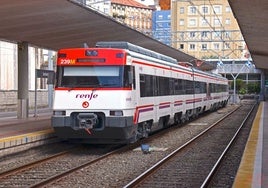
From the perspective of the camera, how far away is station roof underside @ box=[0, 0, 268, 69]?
17.8 m

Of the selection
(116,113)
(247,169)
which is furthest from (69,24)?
(247,169)

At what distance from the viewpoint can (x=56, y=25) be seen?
21.7 m

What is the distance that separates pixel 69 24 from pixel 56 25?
538 millimetres

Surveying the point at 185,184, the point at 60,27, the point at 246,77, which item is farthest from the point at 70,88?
the point at 246,77

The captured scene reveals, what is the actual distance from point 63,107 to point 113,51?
2.12 m

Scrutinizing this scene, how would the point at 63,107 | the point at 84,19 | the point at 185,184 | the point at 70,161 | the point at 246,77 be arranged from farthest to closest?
the point at 246,77 → the point at 84,19 → the point at 63,107 → the point at 70,161 → the point at 185,184

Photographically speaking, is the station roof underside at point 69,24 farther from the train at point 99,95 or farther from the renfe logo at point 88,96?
the renfe logo at point 88,96

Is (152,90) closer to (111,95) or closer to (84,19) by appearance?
(111,95)

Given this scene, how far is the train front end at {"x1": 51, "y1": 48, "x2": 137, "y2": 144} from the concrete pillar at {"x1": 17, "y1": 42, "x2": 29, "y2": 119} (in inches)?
380

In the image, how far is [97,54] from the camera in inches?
608

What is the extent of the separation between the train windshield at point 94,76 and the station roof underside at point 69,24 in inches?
121

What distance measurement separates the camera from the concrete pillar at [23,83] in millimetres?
24906

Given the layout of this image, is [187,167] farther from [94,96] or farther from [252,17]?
[252,17]

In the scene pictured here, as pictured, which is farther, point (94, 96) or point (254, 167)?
point (94, 96)
